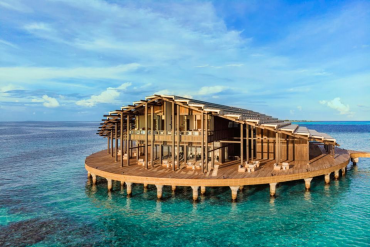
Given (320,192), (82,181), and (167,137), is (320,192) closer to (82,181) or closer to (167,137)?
(167,137)

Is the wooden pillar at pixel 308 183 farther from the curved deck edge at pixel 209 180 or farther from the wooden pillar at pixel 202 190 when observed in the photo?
the wooden pillar at pixel 202 190

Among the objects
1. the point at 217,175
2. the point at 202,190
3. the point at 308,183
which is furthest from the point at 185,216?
the point at 308,183

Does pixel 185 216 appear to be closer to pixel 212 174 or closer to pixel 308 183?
pixel 212 174

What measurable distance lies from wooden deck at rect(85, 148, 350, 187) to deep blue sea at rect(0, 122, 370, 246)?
70.7 inches

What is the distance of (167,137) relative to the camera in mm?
25641

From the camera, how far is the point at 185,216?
719 inches

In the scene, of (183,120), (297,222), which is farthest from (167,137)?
(297,222)

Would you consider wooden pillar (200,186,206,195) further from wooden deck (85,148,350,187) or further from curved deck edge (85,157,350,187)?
curved deck edge (85,157,350,187)

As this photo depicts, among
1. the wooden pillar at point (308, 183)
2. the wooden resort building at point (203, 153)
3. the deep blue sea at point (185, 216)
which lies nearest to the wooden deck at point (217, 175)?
the wooden resort building at point (203, 153)

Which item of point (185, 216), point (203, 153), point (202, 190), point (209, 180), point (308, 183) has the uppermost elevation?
point (203, 153)

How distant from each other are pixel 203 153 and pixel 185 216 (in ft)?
21.3

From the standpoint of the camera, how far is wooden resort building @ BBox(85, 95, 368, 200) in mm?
21391

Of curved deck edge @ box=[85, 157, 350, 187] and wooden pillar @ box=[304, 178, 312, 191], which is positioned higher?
curved deck edge @ box=[85, 157, 350, 187]

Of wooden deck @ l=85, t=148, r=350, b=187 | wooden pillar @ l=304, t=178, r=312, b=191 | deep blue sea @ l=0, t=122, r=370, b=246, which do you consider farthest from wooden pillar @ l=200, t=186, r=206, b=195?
wooden pillar @ l=304, t=178, r=312, b=191
